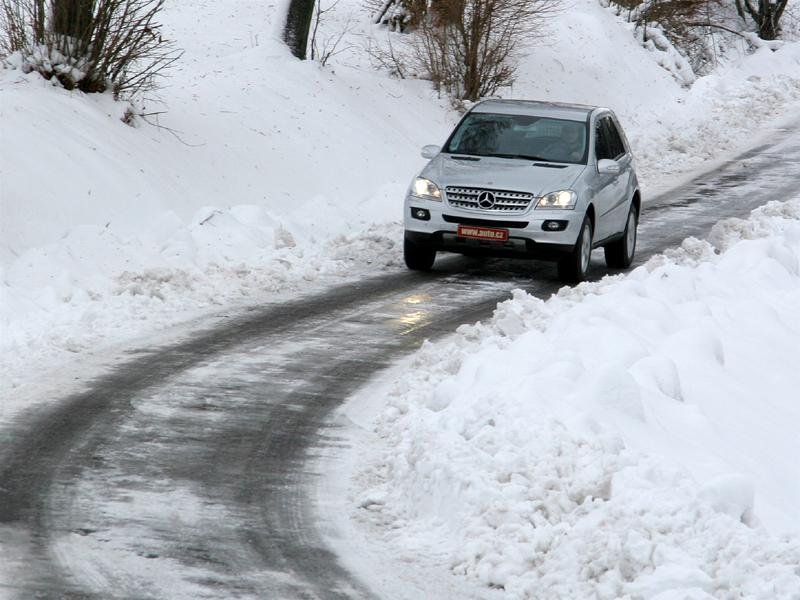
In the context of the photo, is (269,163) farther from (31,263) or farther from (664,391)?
(664,391)

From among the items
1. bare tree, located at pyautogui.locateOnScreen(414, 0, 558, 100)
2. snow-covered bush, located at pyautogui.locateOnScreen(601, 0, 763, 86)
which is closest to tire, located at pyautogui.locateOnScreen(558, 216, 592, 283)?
bare tree, located at pyautogui.locateOnScreen(414, 0, 558, 100)

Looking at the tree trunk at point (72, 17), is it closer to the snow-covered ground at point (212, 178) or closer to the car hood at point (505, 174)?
the snow-covered ground at point (212, 178)

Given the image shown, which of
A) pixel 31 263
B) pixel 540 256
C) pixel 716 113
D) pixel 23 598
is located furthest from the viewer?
pixel 716 113

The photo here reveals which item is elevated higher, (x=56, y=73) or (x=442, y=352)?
(x=56, y=73)

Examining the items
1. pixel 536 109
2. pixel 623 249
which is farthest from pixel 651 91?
pixel 536 109

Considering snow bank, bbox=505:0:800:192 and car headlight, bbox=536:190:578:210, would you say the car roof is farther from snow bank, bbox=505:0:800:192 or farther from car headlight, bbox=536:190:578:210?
snow bank, bbox=505:0:800:192

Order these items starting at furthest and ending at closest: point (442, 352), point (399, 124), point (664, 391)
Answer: point (399, 124), point (442, 352), point (664, 391)

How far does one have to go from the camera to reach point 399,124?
21.9 meters

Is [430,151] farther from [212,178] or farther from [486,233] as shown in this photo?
[212,178]

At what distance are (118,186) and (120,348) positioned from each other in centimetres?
501

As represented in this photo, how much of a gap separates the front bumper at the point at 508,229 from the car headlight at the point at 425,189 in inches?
3.6

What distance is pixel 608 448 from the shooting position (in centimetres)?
667

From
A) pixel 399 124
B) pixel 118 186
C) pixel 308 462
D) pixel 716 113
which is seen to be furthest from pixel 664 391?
pixel 716 113

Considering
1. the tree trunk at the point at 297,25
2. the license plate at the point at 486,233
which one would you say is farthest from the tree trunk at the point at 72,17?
the tree trunk at the point at 297,25
